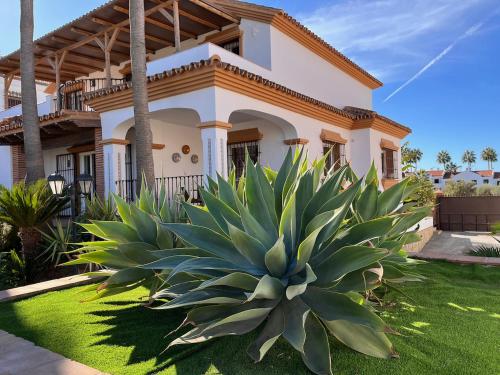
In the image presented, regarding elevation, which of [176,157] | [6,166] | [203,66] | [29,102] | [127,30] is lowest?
[176,157]

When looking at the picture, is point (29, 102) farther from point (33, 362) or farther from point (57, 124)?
point (33, 362)

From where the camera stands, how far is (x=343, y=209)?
238cm

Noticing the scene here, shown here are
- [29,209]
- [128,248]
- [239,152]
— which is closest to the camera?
[128,248]

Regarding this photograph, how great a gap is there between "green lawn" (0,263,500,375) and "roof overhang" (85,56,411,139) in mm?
5896

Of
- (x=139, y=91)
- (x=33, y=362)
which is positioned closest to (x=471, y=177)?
(x=139, y=91)

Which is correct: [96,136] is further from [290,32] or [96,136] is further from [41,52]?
[290,32]

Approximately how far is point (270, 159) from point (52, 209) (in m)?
6.92

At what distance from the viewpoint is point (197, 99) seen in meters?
9.11

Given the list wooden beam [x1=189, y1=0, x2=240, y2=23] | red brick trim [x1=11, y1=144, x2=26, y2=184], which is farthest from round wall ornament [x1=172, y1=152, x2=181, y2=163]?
red brick trim [x1=11, y1=144, x2=26, y2=184]

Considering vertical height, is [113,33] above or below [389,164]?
above

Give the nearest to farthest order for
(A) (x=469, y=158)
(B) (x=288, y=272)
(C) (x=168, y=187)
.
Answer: (B) (x=288, y=272), (C) (x=168, y=187), (A) (x=469, y=158)

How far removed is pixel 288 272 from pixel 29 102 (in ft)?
34.7

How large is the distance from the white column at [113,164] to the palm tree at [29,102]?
1.69 meters

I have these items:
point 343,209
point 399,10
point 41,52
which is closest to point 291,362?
point 343,209
